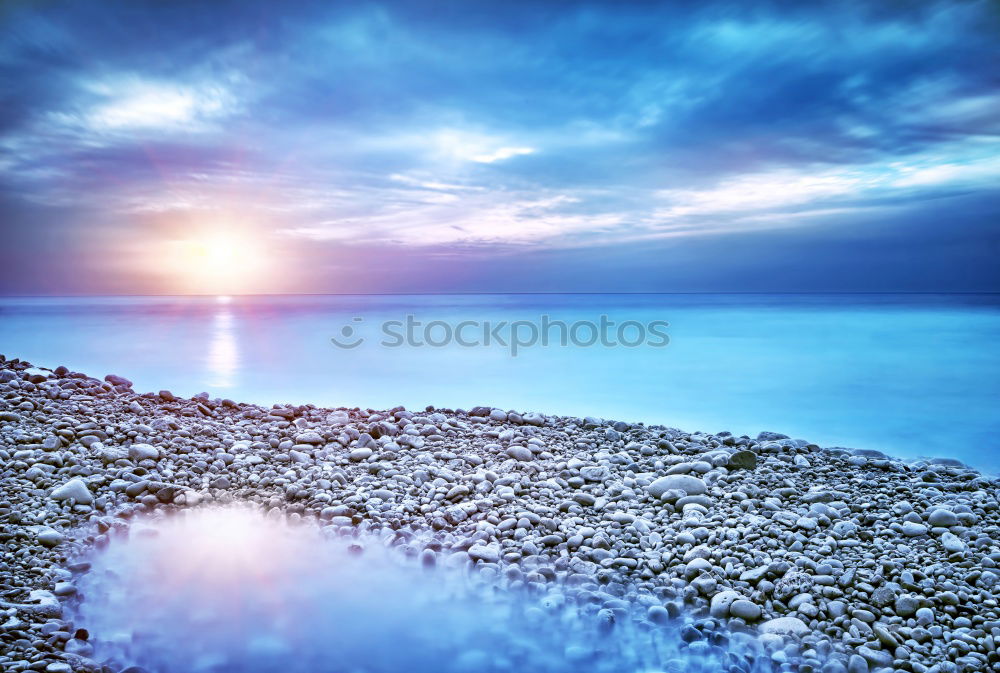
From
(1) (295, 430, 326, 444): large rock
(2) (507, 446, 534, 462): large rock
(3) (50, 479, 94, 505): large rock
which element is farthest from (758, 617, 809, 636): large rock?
(3) (50, 479, 94, 505): large rock

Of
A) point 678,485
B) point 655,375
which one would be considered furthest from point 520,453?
point 655,375

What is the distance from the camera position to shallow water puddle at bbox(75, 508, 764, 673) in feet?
9.02

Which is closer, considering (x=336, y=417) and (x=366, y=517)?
(x=366, y=517)

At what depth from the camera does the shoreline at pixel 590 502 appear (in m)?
2.92

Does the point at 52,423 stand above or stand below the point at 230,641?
above

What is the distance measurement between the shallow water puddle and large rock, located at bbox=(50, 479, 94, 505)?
581mm

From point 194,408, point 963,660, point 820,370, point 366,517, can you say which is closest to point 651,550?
point 963,660

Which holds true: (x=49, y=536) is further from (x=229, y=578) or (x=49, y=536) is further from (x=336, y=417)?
(x=336, y=417)

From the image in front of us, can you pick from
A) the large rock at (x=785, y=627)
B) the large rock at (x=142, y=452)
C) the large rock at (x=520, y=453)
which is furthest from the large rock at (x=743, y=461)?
the large rock at (x=142, y=452)

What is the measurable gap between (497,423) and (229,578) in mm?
2978

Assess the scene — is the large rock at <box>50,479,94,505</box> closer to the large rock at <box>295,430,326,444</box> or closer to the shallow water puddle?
the shallow water puddle

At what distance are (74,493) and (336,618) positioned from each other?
219cm

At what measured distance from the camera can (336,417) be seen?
232 inches

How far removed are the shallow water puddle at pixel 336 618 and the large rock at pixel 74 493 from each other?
58 centimetres
